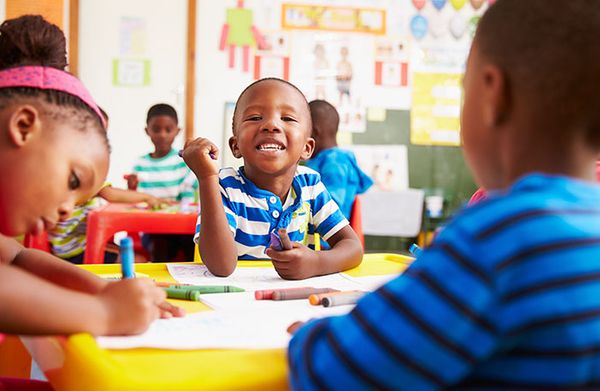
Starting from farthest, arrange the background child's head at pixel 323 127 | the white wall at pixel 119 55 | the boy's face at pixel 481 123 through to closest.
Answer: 1. the white wall at pixel 119 55
2. the background child's head at pixel 323 127
3. the boy's face at pixel 481 123

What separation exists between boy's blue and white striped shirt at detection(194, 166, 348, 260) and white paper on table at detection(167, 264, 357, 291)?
18cm

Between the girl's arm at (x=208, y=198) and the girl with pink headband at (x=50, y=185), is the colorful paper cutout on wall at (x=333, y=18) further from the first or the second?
the girl with pink headband at (x=50, y=185)

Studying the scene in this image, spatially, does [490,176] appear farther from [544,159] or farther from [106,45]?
[106,45]

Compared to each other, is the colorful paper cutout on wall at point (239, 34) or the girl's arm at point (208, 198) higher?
the colorful paper cutout on wall at point (239, 34)

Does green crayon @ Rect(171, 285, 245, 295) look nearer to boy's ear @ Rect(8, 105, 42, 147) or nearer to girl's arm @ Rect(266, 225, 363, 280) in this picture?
girl's arm @ Rect(266, 225, 363, 280)

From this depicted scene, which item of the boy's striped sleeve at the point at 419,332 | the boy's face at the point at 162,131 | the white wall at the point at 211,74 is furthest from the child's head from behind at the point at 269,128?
the white wall at the point at 211,74

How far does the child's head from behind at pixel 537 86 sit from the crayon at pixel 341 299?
341 mm

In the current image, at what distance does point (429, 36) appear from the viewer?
201 inches

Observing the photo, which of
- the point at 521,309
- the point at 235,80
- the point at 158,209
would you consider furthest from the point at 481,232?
the point at 235,80

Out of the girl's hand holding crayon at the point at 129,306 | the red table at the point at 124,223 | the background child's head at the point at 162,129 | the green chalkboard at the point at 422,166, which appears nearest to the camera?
the girl's hand holding crayon at the point at 129,306

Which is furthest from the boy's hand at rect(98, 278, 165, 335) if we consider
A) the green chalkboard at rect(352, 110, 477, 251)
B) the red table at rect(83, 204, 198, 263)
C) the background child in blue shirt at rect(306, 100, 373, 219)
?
the green chalkboard at rect(352, 110, 477, 251)

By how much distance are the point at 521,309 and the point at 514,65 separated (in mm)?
201

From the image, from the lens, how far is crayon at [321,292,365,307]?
844mm

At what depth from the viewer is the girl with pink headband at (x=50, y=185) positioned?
0.62m
